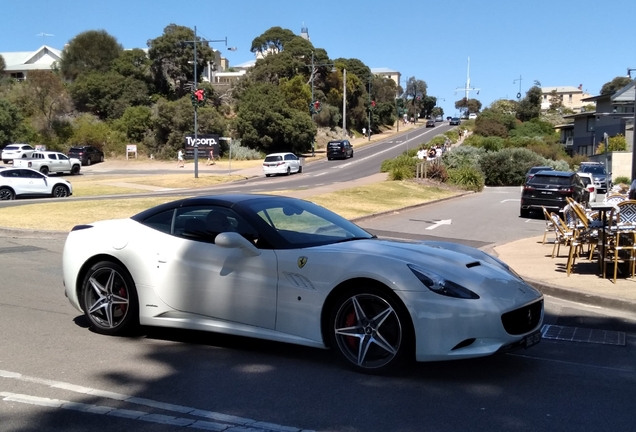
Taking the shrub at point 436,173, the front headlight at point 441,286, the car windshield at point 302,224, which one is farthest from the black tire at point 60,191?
the front headlight at point 441,286

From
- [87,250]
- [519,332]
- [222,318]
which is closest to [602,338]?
[519,332]

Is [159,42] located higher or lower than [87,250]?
higher

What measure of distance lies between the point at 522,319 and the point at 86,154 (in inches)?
2436

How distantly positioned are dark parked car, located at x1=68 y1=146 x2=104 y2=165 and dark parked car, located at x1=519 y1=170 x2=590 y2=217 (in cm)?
4833

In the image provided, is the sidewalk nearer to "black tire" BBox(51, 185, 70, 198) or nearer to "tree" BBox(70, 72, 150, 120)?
"black tire" BBox(51, 185, 70, 198)

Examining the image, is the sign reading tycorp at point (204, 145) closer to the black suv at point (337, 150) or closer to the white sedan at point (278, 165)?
the black suv at point (337, 150)

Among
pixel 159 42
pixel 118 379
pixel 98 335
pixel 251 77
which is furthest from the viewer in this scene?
pixel 251 77

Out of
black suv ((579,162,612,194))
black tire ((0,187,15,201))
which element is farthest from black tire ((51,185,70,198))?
black suv ((579,162,612,194))

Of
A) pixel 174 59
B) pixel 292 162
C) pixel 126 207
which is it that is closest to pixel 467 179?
pixel 292 162

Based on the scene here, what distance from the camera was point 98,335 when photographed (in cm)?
689

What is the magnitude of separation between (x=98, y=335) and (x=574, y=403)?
14.9 ft

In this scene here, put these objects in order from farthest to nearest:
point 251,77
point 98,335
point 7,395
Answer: point 251,77 → point 98,335 → point 7,395

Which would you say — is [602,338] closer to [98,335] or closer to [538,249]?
[98,335]

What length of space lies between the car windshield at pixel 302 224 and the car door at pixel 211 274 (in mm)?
270
